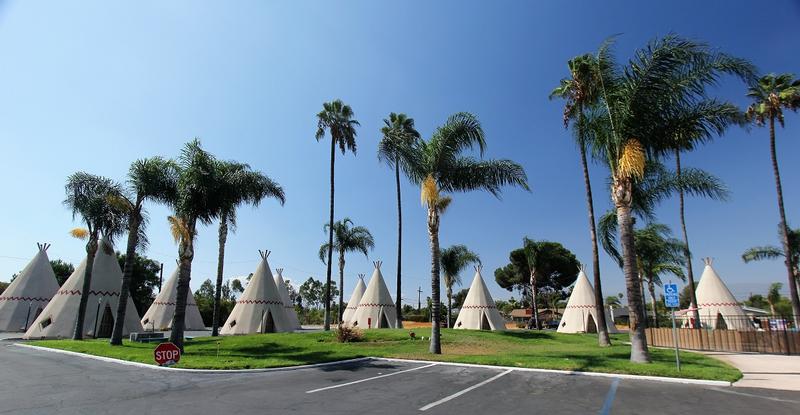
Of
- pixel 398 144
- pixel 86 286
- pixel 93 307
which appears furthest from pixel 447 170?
pixel 93 307

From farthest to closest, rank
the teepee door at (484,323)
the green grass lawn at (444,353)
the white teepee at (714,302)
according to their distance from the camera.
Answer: the teepee door at (484,323), the white teepee at (714,302), the green grass lawn at (444,353)

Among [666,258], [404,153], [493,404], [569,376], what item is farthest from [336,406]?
[666,258]

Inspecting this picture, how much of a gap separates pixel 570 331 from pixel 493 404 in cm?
3017

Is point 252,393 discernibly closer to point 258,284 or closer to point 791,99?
point 258,284

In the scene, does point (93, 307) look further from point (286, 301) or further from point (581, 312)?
point (581, 312)

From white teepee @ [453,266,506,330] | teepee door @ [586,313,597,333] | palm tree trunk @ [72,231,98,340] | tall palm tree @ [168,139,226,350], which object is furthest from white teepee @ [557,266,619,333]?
palm tree trunk @ [72,231,98,340]

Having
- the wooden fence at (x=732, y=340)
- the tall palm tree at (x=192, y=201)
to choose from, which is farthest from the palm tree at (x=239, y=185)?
the wooden fence at (x=732, y=340)

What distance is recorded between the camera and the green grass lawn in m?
12.3

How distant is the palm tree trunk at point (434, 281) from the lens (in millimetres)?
16656

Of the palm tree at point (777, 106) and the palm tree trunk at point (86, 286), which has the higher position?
the palm tree at point (777, 106)

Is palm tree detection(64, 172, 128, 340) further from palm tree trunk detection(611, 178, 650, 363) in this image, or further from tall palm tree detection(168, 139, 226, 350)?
palm tree trunk detection(611, 178, 650, 363)

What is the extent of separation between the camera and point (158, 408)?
762 cm

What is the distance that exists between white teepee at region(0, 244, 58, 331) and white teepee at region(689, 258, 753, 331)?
168 feet

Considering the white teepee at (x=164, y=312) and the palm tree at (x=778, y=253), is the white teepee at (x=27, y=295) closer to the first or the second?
the white teepee at (x=164, y=312)
